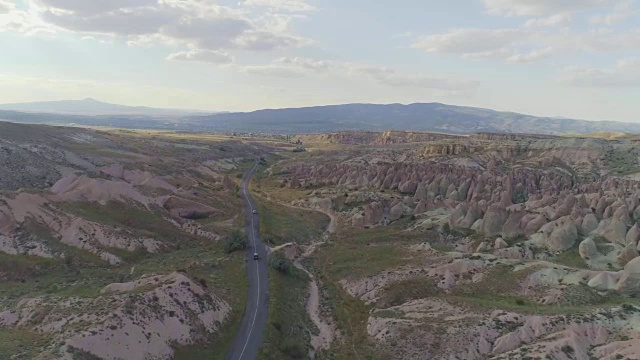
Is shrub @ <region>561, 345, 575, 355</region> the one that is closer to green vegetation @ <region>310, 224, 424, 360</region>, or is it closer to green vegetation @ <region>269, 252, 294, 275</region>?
green vegetation @ <region>310, 224, 424, 360</region>

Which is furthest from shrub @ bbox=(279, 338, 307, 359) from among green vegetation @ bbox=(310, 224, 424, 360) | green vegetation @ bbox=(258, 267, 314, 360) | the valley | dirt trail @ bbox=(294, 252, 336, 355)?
dirt trail @ bbox=(294, 252, 336, 355)

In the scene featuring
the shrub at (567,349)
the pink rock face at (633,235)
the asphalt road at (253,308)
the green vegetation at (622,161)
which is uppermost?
the green vegetation at (622,161)

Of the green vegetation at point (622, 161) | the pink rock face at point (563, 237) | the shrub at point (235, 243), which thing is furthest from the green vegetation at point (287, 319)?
the green vegetation at point (622, 161)

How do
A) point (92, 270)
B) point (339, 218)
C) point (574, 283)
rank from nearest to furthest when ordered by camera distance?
point (574, 283) < point (92, 270) < point (339, 218)

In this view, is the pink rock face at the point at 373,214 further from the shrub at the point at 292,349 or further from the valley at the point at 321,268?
the shrub at the point at 292,349

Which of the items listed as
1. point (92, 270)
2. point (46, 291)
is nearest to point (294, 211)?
point (92, 270)

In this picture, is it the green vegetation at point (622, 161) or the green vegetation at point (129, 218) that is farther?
the green vegetation at point (622, 161)

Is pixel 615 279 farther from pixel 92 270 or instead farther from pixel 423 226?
pixel 92 270
